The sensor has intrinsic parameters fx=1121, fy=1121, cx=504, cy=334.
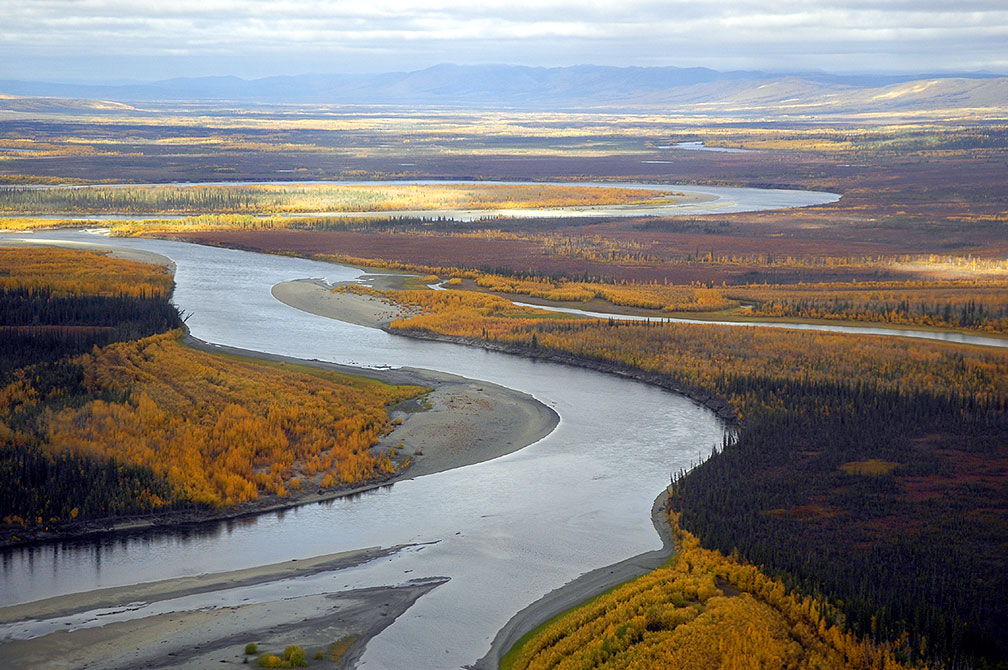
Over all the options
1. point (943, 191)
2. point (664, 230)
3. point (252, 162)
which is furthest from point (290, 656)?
point (252, 162)

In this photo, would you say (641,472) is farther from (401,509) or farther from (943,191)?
(943,191)

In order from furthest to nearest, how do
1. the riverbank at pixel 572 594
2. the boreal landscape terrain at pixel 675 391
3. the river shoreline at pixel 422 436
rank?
the river shoreline at pixel 422 436
the boreal landscape terrain at pixel 675 391
the riverbank at pixel 572 594

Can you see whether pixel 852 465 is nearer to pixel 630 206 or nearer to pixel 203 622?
pixel 203 622

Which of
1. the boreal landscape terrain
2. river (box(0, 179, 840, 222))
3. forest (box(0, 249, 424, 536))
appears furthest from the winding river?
river (box(0, 179, 840, 222))

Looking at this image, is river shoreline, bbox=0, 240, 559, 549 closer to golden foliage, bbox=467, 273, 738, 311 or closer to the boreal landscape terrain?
the boreal landscape terrain

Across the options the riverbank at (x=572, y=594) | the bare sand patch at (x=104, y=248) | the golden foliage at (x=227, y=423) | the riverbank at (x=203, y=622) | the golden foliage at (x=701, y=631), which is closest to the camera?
the golden foliage at (x=701, y=631)

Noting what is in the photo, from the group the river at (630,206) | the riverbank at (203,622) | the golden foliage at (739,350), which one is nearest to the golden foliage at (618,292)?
the golden foliage at (739,350)

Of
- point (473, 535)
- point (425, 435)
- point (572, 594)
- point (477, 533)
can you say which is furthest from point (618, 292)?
point (572, 594)

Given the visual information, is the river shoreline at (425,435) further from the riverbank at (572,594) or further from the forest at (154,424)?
the riverbank at (572,594)
